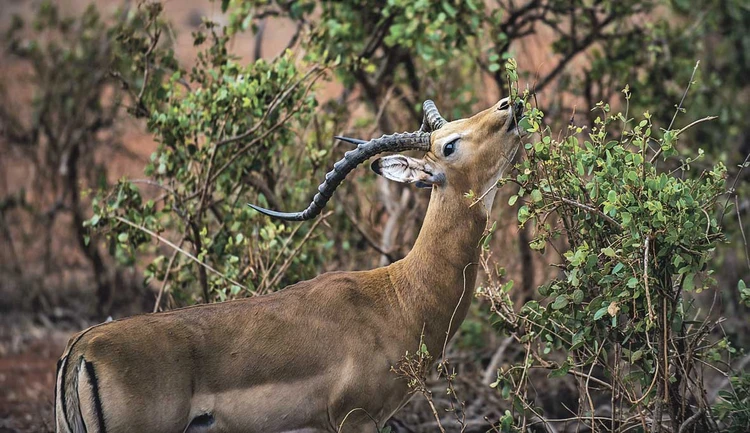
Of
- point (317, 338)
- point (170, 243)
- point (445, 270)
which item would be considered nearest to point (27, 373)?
point (170, 243)

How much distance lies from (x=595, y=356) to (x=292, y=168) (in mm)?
2789

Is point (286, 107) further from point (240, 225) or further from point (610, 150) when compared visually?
point (610, 150)

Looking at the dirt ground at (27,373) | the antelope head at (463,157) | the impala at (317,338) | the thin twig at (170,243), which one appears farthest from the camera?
the dirt ground at (27,373)

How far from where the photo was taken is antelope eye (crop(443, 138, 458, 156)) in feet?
15.2

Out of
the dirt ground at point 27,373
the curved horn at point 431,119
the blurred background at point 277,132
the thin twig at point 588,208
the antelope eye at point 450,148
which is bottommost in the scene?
the dirt ground at point 27,373

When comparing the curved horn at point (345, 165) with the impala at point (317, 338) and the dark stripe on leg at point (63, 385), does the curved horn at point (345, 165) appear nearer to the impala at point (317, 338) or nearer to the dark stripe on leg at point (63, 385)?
the impala at point (317, 338)

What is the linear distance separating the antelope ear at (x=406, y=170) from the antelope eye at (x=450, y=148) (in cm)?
10

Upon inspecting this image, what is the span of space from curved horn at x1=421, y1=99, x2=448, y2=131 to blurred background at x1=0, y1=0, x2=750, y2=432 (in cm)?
48

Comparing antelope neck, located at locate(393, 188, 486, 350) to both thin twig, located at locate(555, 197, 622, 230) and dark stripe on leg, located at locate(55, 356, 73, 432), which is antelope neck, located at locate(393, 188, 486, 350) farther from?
dark stripe on leg, located at locate(55, 356, 73, 432)

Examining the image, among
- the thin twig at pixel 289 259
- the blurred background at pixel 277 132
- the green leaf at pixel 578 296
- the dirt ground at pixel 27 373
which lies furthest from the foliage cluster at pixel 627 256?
the dirt ground at pixel 27 373

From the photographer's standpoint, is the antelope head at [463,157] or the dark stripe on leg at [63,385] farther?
the antelope head at [463,157]

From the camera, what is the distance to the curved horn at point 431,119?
4.87 metres

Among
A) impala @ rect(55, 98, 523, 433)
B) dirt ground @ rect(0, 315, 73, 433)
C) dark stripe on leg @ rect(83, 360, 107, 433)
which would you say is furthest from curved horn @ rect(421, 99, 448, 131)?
dirt ground @ rect(0, 315, 73, 433)

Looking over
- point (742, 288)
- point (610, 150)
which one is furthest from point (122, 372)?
point (742, 288)
